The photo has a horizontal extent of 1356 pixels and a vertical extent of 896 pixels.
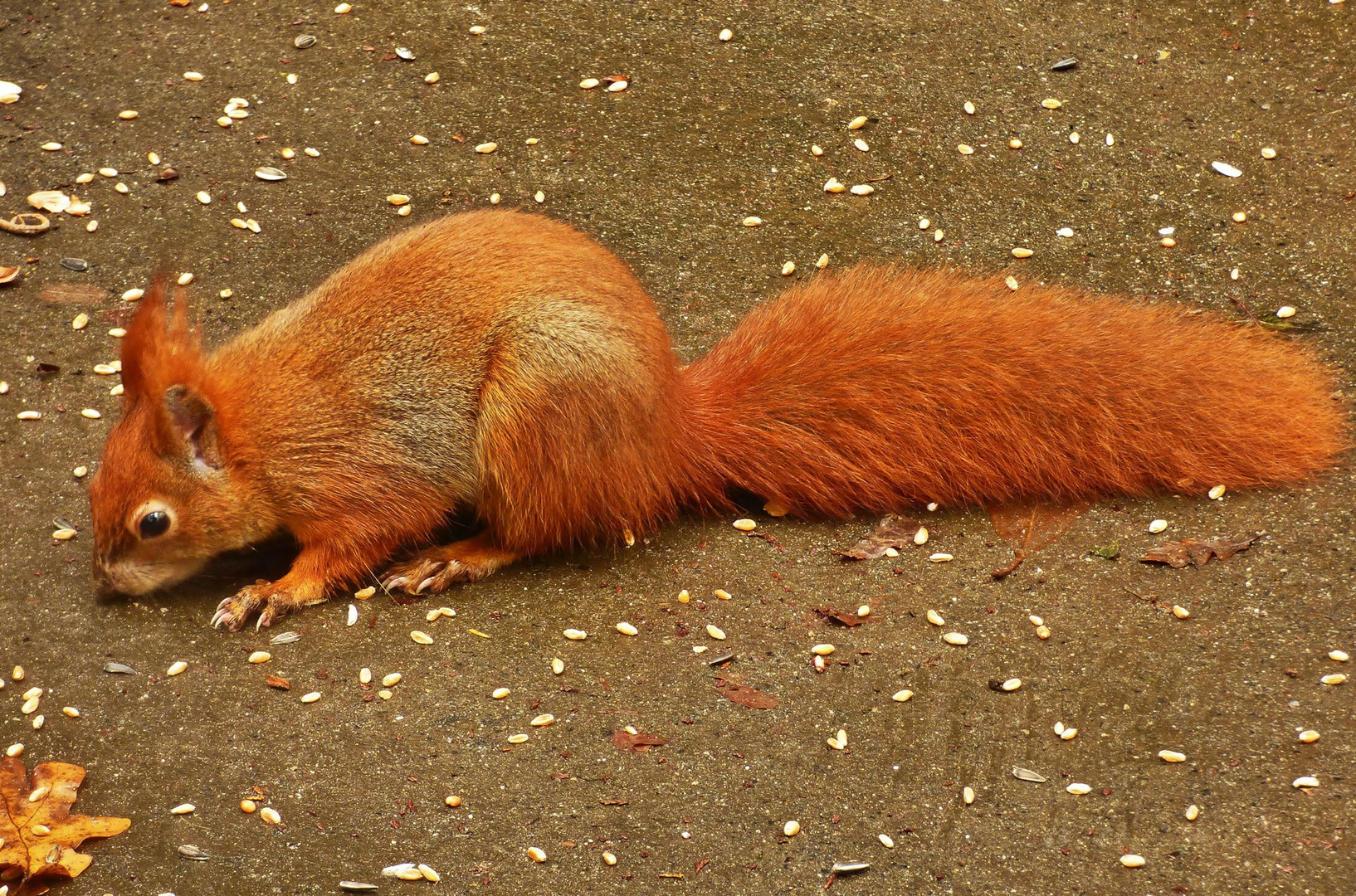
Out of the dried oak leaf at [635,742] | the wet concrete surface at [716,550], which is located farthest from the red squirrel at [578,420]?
the dried oak leaf at [635,742]

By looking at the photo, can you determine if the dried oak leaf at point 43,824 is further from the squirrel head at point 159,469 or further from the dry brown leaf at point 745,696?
the dry brown leaf at point 745,696

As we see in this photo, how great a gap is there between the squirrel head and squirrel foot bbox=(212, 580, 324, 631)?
0.79ft

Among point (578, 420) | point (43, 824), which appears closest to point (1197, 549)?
point (578, 420)

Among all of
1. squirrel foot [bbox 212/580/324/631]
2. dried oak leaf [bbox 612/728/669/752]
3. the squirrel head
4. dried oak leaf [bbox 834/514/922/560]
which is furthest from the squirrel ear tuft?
dried oak leaf [bbox 834/514/922/560]

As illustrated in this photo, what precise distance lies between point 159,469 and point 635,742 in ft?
6.17

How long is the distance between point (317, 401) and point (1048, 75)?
4.30 m

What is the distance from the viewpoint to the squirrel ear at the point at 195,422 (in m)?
4.20

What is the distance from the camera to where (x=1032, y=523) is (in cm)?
461

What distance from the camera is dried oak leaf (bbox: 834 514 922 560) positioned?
4594 millimetres

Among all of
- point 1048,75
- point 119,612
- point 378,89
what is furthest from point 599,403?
point 1048,75

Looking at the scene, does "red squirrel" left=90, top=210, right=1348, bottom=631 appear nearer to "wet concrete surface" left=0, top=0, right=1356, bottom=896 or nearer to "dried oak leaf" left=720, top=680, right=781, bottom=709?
"wet concrete surface" left=0, top=0, right=1356, bottom=896

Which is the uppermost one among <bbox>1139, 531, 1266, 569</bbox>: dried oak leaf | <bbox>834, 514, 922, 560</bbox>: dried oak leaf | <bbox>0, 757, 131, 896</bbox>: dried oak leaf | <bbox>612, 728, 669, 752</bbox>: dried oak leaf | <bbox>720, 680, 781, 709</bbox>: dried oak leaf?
<bbox>1139, 531, 1266, 569</bbox>: dried oak leaf

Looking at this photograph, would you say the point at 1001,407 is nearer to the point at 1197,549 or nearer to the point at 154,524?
the point at 1197,549

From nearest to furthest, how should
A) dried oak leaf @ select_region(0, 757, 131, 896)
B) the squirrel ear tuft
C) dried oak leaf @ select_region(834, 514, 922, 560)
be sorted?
dried oak leaf @ select_region(0, 757, 131, 896), the squirrel ear tuft, dried oak leaf @ select_region(834, 514, 922, 560)
